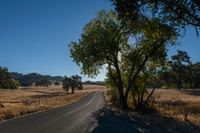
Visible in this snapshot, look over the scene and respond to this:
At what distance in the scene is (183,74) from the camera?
491 feet

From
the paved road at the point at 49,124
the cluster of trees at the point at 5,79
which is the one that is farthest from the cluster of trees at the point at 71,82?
the paved road at the point at 49,124

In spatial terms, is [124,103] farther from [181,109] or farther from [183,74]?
[183,74]

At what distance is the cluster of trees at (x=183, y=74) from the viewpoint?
143 m

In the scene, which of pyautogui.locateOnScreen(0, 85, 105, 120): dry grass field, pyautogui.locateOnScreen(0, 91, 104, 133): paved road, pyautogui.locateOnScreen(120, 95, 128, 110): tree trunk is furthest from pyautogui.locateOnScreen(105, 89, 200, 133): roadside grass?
pyautogui.locateOnScreen(0, 85, 105, 120): dry grass field

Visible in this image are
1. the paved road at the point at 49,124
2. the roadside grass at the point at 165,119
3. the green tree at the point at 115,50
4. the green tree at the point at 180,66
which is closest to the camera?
the paved road at the point at 49,124

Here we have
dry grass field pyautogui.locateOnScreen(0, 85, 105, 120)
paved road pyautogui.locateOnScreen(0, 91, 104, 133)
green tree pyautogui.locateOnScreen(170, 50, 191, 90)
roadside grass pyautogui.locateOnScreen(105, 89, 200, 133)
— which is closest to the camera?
paved road pyautogui.locateOnScreen(0, 91, 104, 133)

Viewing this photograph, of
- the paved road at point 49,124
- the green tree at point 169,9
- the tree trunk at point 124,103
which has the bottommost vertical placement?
the paved road at point 49,124

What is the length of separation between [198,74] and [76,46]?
113 m

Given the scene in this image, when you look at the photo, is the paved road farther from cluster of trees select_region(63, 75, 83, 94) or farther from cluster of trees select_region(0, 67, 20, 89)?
cluster of trees select_region(63, 75, 83, 94)

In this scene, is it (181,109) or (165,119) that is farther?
(181,109)

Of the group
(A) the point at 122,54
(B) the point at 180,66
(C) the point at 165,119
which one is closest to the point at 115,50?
(A) the point at 122,54

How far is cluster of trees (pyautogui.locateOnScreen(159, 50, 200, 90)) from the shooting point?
143250mm

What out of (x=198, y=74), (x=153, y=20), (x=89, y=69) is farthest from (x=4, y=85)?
(x=153, y=20)

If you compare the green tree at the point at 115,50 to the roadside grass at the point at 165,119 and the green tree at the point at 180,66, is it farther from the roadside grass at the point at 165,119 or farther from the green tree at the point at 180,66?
the green tree at the point at 180,66
